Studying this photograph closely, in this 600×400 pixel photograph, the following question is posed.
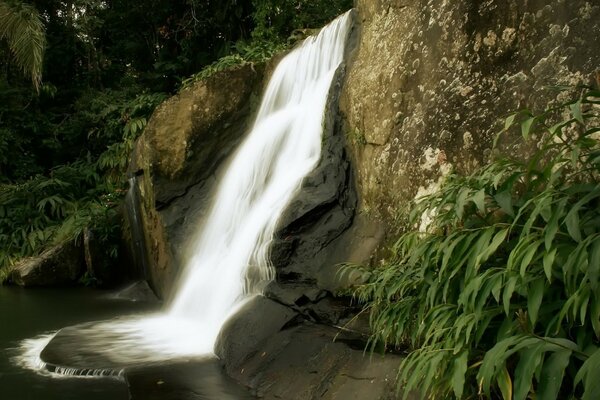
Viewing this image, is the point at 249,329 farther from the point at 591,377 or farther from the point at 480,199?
the point at 591,377

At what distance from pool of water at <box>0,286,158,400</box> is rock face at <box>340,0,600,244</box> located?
2633 millimetres

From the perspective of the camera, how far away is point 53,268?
10.5 metres

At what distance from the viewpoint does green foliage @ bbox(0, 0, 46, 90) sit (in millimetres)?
12492

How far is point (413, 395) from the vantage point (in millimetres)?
3803

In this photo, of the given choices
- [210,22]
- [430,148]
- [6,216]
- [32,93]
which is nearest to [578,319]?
[430,148]

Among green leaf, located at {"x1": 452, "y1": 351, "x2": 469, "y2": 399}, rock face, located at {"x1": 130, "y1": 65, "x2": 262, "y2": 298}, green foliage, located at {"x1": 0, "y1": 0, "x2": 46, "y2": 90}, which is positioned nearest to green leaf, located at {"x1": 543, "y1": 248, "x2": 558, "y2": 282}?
green leaf, located at {"x1": 452, "y1": 351, "x2": 469, "y2": 399}

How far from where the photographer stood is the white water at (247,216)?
20.3 feet

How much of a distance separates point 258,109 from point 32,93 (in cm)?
832

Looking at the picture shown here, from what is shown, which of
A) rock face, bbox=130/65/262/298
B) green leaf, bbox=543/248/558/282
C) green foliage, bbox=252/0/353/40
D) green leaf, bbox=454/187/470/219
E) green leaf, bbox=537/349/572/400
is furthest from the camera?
green foliage, bbox=252/0/353/40

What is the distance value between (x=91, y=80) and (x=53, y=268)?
6.83 meters

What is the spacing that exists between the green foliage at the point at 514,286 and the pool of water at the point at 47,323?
256cm

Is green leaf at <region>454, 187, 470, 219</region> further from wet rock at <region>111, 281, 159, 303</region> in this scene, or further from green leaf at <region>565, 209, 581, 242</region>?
wet rock at <region>111, 281, 159, 303</region>

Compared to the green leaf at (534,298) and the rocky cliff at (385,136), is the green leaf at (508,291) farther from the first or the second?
the rocky cliff at (385,136)

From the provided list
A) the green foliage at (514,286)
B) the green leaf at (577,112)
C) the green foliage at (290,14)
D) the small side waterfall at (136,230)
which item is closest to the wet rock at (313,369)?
the green foliage at (514,286)
